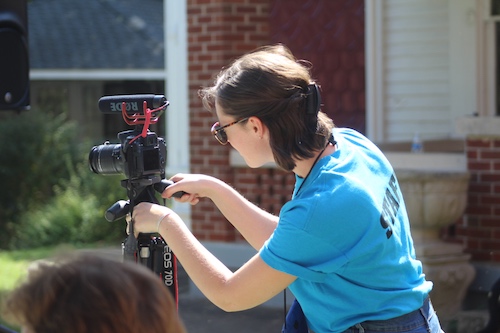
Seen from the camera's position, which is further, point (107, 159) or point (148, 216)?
point (107, 159)

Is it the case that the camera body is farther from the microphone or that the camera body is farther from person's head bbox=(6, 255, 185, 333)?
person's head bbox=(6, 255, 185, 333)

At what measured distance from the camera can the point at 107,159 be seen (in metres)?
3.16

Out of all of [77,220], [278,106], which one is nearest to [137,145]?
[278,106]

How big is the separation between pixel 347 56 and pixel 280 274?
5.98m

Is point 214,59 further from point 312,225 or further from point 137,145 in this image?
point 312,225

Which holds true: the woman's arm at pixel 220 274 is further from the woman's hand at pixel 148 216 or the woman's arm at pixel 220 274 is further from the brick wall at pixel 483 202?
the brick wall at pixel 483 202

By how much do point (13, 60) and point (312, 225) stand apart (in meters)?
2.82

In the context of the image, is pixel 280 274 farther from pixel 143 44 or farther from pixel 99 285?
pixel 143 44

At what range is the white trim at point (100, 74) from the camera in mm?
18984

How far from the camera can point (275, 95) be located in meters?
2.75

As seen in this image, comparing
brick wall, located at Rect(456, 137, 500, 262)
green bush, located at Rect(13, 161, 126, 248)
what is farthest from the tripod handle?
green bush, located at Rect(13, 161, 126, 248)

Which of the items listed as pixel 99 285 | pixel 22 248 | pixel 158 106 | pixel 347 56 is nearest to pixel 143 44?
pixel 22 248

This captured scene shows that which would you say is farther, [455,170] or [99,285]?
[455,170]

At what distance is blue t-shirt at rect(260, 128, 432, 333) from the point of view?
8.59 feet
